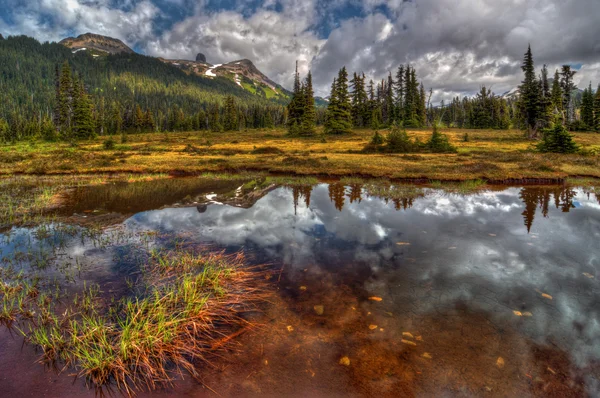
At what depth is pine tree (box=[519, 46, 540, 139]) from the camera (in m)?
50.3

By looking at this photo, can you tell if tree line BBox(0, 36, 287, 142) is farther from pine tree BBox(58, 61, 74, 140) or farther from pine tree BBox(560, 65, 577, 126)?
pine tree BBox(560, 65, 577, 126)

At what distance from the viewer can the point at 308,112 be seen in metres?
64.1

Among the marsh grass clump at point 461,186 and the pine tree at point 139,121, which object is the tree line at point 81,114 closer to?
the pine tree at point 139,121

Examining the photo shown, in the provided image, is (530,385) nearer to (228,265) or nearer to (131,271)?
(228,265)

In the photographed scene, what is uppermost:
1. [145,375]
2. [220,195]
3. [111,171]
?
[111,171]

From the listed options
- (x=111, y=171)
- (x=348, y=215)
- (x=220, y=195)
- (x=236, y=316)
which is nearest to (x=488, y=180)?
(x=348, y=215)

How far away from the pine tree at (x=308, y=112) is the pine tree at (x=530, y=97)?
3716cm

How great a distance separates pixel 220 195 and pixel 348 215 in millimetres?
7913

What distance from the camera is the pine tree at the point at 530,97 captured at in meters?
50.3

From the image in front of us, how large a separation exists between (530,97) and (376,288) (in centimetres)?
6021

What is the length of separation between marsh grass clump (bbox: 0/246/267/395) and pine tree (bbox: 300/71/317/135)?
57.7m

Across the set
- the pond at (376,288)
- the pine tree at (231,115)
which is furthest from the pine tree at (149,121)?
the pond at (376,288)

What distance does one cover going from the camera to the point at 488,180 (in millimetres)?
21875

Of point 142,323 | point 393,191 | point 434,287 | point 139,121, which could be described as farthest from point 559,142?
point 139,121
